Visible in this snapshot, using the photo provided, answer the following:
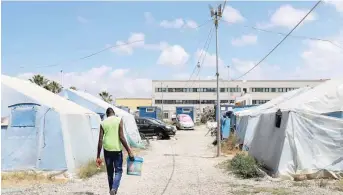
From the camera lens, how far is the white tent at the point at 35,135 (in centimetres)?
1238

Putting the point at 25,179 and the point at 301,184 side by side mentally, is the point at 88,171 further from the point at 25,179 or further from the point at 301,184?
the point at 301,184

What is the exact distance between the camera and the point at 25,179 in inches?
456

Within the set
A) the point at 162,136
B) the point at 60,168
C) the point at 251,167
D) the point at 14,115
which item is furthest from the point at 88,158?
the point at 162,136

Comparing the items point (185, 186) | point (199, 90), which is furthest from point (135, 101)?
point (185, 186)

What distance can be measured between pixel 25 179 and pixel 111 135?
402 centimetres

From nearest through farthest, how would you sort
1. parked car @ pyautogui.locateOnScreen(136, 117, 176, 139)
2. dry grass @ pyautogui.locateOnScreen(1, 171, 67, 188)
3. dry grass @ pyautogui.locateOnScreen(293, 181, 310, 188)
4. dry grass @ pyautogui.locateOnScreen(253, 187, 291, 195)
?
dry grass @ pyautogui.locateOnScreen(253, 187, 291, 195), dry grass @ pyautogui.locateOnScreen(293, 181, 310, 188), dry grass @ pyautogui.locateOnScreen(1, 171, 67, 188), parked car @ pyautogui.locateOnScreen(136, 117, 176, 139)

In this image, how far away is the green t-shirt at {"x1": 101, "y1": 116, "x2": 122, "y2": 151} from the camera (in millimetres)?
8836

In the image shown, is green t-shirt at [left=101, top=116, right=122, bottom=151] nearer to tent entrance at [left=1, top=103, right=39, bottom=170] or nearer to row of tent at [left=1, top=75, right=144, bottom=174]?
row of tent at [left=1, top=75, right=144, bottom=174]

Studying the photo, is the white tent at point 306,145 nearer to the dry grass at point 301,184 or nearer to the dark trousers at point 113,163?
the dry grass at point 301,184

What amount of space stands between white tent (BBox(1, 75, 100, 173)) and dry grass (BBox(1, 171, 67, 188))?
17.1 inches

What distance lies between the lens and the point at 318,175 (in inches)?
449

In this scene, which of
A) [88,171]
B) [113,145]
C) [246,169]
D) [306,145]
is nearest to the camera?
[113,145]

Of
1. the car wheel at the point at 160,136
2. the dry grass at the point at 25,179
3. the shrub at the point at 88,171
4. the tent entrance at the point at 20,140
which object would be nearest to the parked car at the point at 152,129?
the car wheel at the point at 160,136

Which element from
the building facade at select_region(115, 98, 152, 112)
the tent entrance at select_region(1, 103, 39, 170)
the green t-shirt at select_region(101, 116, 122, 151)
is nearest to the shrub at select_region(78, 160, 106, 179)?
the tent entrance at select_region(1, 103, 39, 170)
